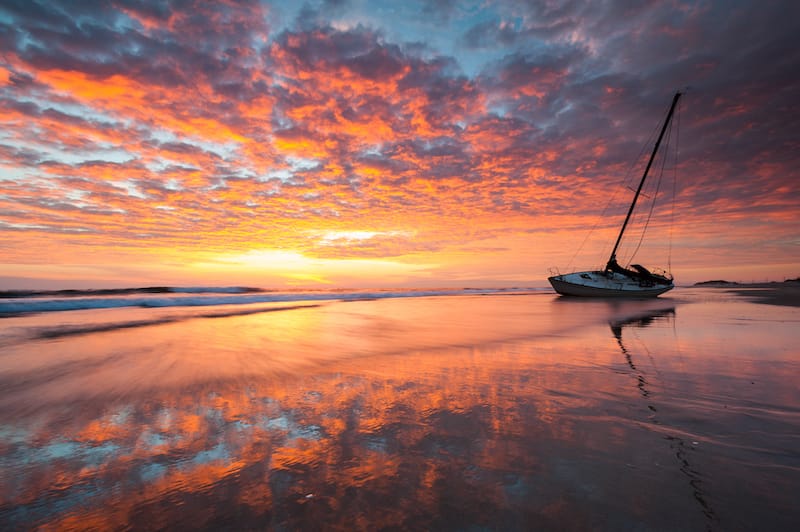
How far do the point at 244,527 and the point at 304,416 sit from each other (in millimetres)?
1816

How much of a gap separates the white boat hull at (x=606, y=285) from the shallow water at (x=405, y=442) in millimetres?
30309

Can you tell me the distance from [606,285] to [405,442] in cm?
3778

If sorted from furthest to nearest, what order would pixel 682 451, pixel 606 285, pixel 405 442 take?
1. pixel 606 285
2. pixel 405 442
3. pixel 682 451

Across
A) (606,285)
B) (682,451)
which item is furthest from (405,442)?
(606,285)

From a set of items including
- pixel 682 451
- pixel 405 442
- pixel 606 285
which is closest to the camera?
pixel 682 451

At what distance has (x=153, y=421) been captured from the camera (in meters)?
3.79

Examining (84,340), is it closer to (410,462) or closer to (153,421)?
(153,421)

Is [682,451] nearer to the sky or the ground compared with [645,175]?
nearer to the ground

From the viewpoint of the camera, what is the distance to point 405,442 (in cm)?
315

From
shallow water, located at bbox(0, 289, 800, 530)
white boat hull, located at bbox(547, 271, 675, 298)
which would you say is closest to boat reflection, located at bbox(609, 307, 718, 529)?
shallow water, located at bbox(0, 289, 800, 530)

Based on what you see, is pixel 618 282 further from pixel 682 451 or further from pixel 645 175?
pixel 682 451

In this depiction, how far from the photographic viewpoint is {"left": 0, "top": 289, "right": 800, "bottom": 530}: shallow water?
85.7 inches

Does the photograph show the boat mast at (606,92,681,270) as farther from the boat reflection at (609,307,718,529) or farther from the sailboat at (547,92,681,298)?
the boat reflection at (609,307,718,529)

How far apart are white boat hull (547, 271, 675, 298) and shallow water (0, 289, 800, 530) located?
30309 mm
